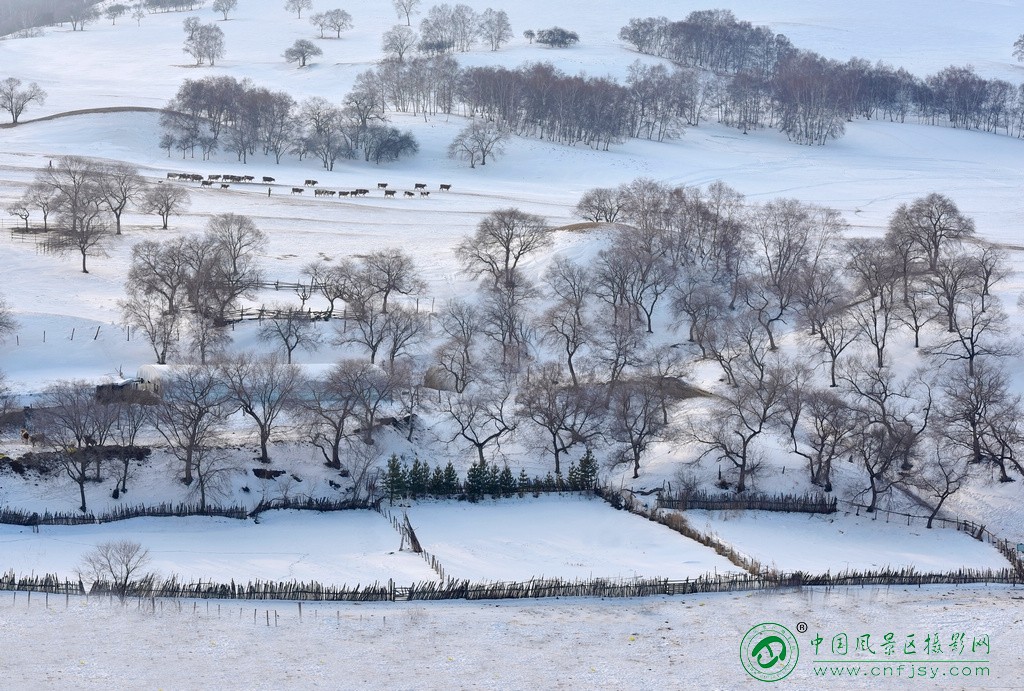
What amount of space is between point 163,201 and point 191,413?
116 feet

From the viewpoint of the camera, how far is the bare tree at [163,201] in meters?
72.8

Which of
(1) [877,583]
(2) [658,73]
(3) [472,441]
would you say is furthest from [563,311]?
(2) [658,73]

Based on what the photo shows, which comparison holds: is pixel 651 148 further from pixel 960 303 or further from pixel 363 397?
pixel 363 397

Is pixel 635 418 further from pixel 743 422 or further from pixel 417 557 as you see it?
pixel 417 557

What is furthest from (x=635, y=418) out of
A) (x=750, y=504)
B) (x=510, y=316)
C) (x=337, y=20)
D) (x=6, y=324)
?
(x=337, y=20)

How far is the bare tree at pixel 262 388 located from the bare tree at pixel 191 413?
0.59 meters

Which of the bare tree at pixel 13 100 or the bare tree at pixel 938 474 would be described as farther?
the bare tree at pixel 13 100

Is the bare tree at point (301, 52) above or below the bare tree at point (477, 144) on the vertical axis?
above

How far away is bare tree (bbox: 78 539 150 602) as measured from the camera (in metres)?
30.8

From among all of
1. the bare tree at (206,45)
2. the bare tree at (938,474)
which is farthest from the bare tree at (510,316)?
the bare tree at (206,45)

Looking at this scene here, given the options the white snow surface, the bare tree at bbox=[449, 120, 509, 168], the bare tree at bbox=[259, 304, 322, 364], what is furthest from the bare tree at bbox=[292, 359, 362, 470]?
the bare tree at bbox=[449, 120, 509, 168]

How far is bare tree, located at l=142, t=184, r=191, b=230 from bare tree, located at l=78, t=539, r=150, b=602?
139 ft

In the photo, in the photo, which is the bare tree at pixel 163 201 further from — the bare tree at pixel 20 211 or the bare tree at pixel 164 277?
the bare tree at pixel 164 277

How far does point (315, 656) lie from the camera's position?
2739 centimetres
